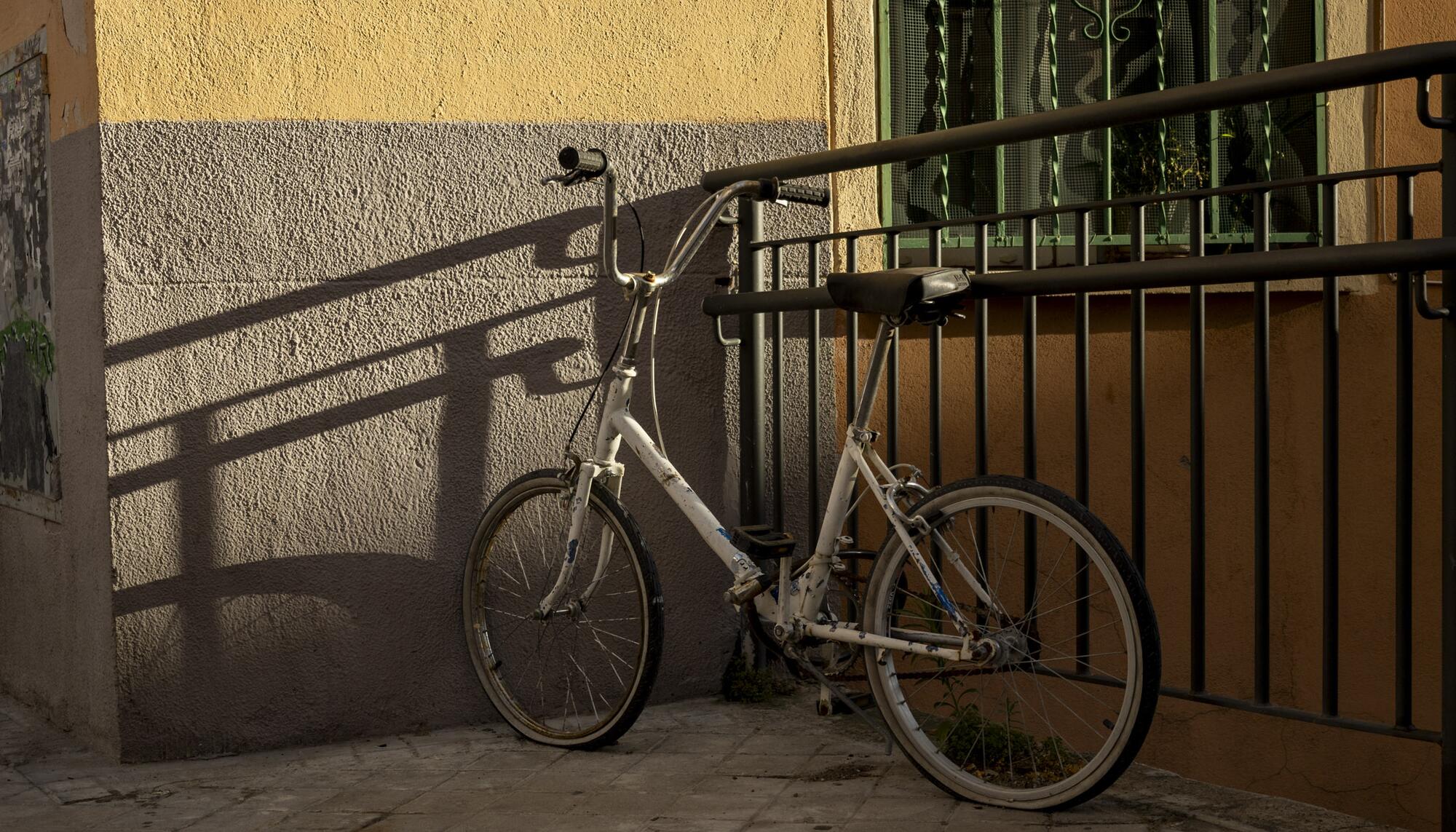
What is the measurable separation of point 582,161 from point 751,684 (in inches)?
68.0

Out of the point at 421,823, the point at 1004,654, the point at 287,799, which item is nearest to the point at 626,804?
the point at 421,823

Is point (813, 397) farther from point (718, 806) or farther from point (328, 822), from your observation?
point (328, 822)

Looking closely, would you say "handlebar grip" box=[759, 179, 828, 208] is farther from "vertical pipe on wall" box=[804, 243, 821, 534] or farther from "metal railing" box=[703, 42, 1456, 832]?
"vertical pipe on wall" box=[804, 243, 821, 534]

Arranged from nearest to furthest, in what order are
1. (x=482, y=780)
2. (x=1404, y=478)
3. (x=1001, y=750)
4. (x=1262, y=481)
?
(x=1404, y=478) < (x=1262, y=481) < (x=1001, y=750) < (x=482, y=780)

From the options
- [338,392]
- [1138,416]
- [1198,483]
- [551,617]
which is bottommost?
[551,617]

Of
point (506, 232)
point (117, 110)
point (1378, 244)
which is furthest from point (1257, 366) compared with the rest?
point (117, 110)

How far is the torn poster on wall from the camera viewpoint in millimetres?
4406

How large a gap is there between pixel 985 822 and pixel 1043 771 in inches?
12.1

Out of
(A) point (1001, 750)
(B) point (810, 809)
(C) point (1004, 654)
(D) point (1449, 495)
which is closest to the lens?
(D) point (1449, 495)

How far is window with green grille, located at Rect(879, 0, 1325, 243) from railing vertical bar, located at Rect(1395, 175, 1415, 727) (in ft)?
7.28

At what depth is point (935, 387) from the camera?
4133 mm

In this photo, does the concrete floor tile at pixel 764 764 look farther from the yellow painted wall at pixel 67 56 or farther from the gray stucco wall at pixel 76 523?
the yellow painted wall at pixel 67 56

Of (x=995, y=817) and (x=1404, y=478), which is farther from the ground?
(x=1404, y=478)

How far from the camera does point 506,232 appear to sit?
4344 mm
